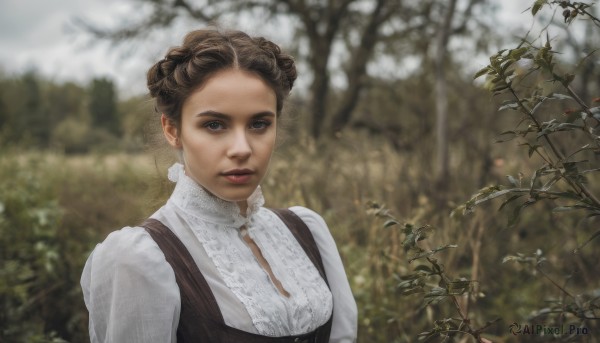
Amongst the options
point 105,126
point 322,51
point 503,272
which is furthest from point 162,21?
point 503,272

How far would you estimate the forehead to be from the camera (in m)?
1.51

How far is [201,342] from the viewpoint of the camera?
1.37m

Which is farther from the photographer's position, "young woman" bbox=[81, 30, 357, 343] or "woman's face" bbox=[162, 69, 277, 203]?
"woman's face" bbox=[162, 69, 277, 203]

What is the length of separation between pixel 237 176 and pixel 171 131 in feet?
0.95

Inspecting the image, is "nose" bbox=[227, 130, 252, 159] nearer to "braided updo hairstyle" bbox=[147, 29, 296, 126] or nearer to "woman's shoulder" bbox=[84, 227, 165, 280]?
"braided updo hairstyle" bbox=[147, 29, 296, 126]

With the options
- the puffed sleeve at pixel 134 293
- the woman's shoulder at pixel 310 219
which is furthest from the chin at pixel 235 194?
the woman's shoulder at pixel 310 219

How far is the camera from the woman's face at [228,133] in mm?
1513

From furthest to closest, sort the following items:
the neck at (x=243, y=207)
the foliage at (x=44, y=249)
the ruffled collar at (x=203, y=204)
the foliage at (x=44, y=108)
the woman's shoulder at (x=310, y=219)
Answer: the foliage at (x=44, y=108) → the foliage at (x=44, y=249) → the woman's shoulder at (x=310, y=219) → the neck at (x=243, y=207) → the ruffled collar at (x=203, y=204)

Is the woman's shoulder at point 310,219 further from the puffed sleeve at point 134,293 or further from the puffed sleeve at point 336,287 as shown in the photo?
the puffed sleeve at point 134,293

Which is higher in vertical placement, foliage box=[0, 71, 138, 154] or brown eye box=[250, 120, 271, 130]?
foliage box=[0, 71, 138, 154]

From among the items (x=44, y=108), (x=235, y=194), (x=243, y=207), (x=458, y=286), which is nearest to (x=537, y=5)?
(x=458, y=286)

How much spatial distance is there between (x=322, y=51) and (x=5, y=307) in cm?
882

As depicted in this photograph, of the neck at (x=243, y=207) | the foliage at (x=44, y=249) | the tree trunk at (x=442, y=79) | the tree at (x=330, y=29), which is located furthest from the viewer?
the tree at (x=330, y=29)

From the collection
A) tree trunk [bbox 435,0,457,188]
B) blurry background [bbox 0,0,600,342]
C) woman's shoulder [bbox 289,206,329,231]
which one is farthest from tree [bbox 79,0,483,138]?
woman's shoulder [bbox 289,206,329,231]
